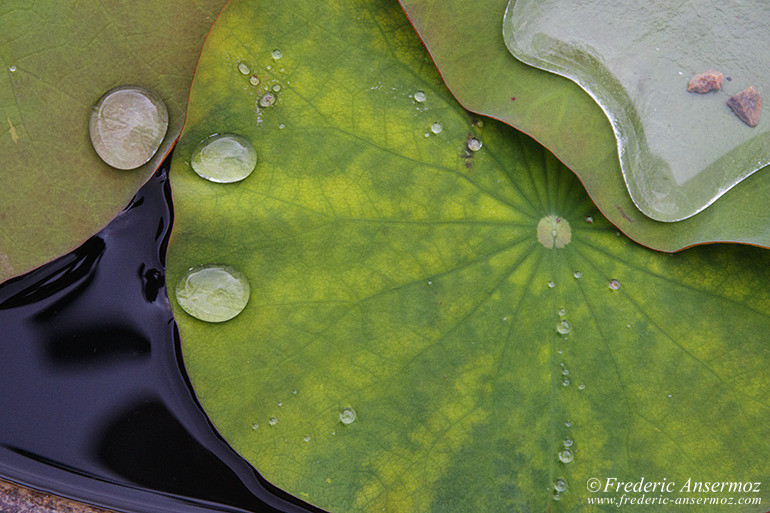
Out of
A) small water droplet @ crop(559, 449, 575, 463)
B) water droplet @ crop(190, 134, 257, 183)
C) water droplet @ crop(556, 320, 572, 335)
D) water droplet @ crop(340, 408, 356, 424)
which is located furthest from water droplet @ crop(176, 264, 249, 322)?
small water droplet @ crop(559, 449, 575, 463)

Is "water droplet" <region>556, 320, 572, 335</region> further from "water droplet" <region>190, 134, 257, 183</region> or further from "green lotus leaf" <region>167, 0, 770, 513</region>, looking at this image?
"water droplet" <region>190, 134, 257, 183</region>

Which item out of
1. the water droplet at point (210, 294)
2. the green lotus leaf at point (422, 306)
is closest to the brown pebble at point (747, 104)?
the green lotus leaf at point (422, 306)

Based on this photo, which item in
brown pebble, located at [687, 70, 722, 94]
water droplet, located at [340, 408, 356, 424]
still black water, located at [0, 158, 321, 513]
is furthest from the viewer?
still black water, located at [0, 158, 321, 513]

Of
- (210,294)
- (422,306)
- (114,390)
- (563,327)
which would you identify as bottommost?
(114,390)

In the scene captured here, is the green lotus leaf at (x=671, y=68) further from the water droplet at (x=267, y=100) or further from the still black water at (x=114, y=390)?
the still black water at (x=114, y=390)

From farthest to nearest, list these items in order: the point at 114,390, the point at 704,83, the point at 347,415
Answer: the point at 114,390
the point at 347,415
the point at 704,83

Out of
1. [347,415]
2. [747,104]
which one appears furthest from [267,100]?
[747,104]

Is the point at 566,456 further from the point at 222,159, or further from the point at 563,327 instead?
the point at 222,159

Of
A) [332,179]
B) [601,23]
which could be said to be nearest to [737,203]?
[601,23]
